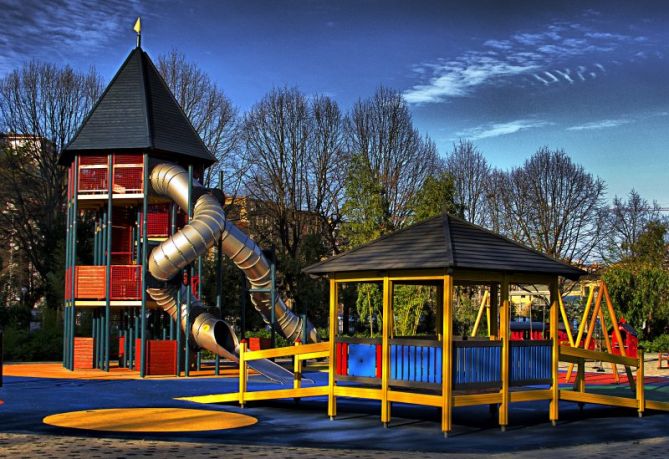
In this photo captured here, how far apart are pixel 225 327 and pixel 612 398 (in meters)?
13.3

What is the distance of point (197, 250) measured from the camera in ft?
86.1

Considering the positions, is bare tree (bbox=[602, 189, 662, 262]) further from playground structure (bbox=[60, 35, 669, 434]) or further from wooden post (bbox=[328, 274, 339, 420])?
wooden post (bbox=[328, 274, 339, 420])

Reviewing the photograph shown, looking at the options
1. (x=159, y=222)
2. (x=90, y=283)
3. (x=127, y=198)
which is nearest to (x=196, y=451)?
(x=90, y=283)

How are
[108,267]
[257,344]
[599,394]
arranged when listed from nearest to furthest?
1. [599,394]
2. [108,267]
3. [257,344]

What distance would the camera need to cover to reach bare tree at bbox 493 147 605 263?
54.8m

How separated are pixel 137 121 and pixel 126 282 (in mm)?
5384

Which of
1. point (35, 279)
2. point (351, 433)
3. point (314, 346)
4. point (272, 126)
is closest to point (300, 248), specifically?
point (272, 126)

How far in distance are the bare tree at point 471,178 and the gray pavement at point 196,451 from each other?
147 feet

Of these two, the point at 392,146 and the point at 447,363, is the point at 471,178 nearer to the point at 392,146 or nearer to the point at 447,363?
the point at 392,146

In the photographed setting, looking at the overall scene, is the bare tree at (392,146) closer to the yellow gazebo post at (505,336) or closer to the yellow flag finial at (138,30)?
the yellow flag finial at (138,30)

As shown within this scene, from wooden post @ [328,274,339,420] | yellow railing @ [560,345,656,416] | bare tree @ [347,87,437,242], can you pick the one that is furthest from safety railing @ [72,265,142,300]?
bare tree @ [347,87,437,242]

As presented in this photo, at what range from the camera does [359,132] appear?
53344 millimetres

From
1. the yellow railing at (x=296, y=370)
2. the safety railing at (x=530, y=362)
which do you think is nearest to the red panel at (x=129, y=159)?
the yellow railing at (x=296, y=370)

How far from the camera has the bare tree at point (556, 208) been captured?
180 feet
